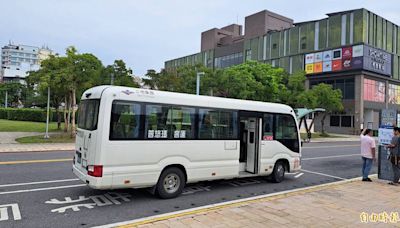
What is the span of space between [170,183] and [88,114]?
2568 mm

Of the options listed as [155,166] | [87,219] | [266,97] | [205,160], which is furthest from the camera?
[266,97]

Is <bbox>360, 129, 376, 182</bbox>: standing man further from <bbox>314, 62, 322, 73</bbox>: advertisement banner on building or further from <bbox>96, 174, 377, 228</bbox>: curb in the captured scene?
<bbox>314, 62, 322, 73</bbox>: advertisement banner on building

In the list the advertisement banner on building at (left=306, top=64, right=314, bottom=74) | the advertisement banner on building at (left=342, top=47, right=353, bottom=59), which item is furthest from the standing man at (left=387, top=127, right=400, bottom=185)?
the advertisement banner on building at (left=306, top=64, right=314, bottom=74)

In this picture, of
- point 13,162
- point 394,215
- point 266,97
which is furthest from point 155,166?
point 266,97

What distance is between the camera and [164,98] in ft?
24.3

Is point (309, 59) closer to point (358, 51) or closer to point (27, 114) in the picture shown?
point (358, 51)

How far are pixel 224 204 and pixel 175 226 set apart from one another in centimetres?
185

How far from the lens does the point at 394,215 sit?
662 cm

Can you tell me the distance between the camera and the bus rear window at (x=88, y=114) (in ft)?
22.1

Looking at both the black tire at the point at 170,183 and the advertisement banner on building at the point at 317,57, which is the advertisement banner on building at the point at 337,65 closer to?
the advertisement banner on building at the point at 317,57

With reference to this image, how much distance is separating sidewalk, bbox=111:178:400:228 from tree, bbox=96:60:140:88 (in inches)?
765

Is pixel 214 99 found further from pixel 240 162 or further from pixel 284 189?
pixel 284 189

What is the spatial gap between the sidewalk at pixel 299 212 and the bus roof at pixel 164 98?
263 centimetres

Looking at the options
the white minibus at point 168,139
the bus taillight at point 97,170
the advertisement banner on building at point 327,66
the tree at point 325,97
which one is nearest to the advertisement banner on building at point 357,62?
the advertisement banner on building at point 327,66
